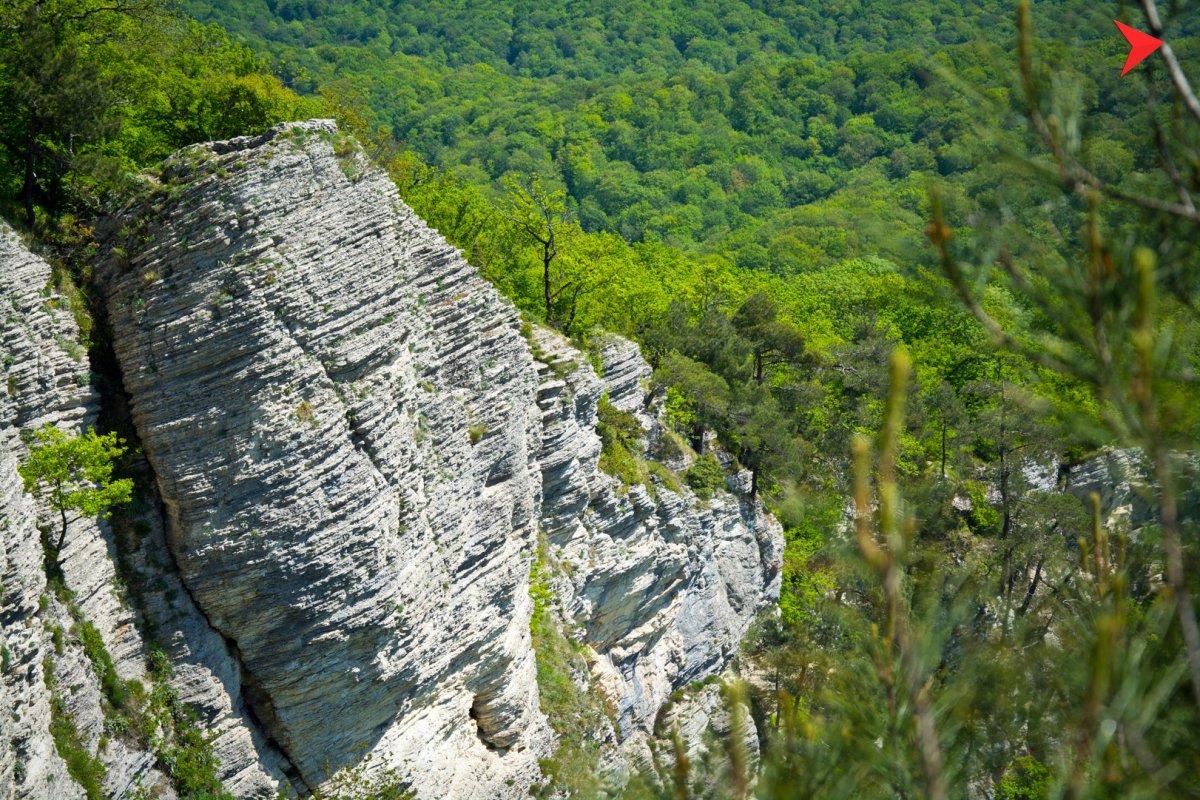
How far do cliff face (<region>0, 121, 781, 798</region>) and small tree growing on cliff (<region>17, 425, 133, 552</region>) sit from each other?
34 centimetres

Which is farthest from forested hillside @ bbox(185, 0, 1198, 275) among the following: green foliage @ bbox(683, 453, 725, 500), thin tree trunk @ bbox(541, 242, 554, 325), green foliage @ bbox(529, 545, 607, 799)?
green foliage @ bbox(529, 545, 607, 799)

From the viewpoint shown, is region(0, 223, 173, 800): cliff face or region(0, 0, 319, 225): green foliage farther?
region(0, 0, 319, 225): green foliage

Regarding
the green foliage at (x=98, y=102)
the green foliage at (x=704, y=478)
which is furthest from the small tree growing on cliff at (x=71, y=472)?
the green foliage at (x=704, y=478)

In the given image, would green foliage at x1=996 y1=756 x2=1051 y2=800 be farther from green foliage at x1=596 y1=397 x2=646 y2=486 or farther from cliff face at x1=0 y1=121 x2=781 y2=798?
green foliage at x1=596 y1=397 x2=646 y2=486

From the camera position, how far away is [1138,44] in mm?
4371

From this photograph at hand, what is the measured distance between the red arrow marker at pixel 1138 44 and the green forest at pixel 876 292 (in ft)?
0.30

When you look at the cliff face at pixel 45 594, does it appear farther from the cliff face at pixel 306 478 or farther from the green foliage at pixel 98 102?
the green foliage at pixel 98 102

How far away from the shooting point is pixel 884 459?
3812 mm

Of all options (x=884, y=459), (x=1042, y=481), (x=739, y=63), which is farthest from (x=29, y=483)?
(x=739, y=63)

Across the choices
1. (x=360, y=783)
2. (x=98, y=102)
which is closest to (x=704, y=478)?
(x=360, y=783)

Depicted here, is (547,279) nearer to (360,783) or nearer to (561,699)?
(561,699)

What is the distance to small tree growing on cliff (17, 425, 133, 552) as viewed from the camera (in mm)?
12914

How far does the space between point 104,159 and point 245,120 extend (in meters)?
3.13

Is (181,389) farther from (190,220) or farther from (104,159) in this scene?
(104,159)
